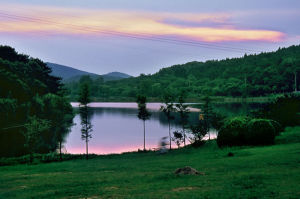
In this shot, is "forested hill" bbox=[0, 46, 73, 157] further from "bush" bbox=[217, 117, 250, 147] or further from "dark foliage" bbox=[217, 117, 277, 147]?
"dark foliage" bbox=[217, 117, 277, 147]

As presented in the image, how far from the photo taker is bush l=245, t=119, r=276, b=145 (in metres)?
36.2

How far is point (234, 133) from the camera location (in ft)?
127

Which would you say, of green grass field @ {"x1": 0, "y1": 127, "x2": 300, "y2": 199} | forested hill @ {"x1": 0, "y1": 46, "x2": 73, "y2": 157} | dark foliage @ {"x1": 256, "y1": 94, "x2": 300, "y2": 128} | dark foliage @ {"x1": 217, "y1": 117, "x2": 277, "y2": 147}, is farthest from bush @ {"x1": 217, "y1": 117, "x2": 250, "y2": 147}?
forested hill @ {"x1": 0, "y1": 46, "x2": 73, "y2": 157}

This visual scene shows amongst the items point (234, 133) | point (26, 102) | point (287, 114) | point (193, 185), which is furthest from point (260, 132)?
point (26, 102)

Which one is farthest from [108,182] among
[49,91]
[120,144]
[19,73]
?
[49,91]

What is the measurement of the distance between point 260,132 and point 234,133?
3.31 metres

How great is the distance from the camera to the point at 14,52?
127438 millimetres

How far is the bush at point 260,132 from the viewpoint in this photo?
36.2m

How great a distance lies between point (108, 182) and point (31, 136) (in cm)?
3339

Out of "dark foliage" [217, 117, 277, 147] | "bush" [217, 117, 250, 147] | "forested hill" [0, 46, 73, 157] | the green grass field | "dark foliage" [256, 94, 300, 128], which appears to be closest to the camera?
the green grass field

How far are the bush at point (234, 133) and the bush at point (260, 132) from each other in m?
0.86

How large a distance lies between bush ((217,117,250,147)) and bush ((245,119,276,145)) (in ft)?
2.81

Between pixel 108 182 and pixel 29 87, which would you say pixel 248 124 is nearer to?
pixel 108 182

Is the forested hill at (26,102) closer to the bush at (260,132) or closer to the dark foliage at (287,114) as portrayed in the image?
the dark foliage at (287,114)
